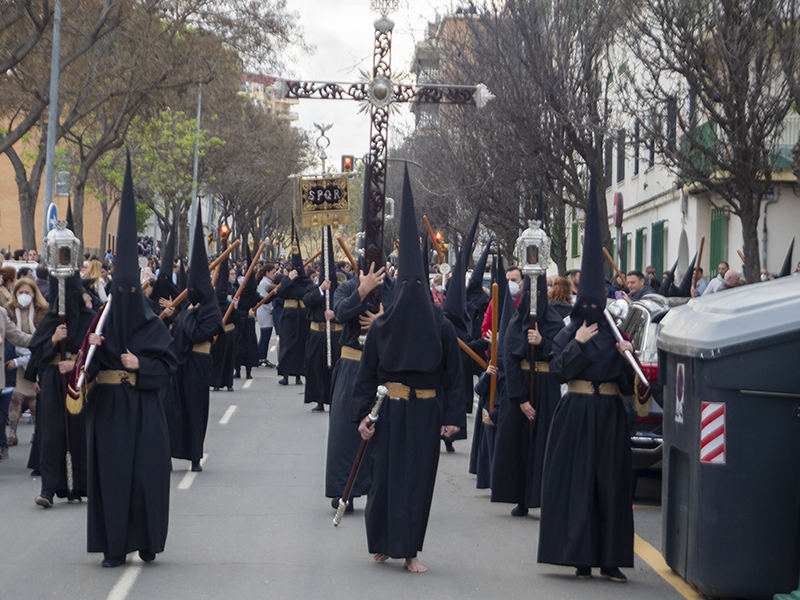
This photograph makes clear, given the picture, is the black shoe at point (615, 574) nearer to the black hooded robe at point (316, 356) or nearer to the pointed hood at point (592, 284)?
the pointed hood at point (592, 284)

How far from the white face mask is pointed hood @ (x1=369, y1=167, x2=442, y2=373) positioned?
220 inches

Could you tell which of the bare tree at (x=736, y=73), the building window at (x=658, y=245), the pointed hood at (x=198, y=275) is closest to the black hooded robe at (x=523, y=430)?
the pointed hood at (x=198, y=275)

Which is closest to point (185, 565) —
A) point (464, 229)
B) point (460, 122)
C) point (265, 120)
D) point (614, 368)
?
point (614, 368)

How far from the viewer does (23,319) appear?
1159cm

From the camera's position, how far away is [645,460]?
971 centimetres

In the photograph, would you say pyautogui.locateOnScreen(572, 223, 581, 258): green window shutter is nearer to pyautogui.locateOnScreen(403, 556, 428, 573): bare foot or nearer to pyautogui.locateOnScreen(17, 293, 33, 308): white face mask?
pyautogui.locateOnScreen(17, 293, 33, 308): white face mask

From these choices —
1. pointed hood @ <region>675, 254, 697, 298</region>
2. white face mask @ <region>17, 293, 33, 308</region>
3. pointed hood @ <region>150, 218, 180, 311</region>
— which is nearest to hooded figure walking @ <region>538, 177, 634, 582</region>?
pointed hood @ <region>150, 218, 180, 311</region>

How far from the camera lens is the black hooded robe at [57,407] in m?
8.83

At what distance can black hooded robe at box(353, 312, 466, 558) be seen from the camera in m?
7.08

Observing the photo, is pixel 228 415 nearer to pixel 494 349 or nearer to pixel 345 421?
pixel 494 349

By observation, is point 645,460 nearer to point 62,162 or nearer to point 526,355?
point 526,355

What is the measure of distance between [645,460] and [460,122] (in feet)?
80.6

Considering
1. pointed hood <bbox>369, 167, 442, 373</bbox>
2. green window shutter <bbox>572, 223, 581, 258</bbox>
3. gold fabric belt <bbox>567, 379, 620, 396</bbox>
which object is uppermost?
green window shutter <bbox>572, 223, 581, 258</bbox>

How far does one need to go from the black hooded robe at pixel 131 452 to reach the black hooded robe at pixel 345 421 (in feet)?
6.94
